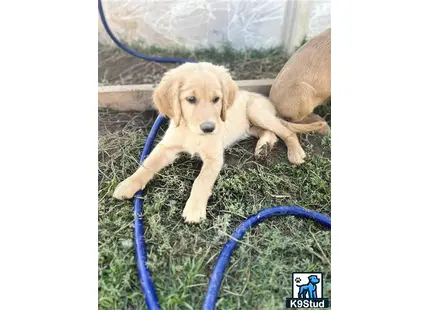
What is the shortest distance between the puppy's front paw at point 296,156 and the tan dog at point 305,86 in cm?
25

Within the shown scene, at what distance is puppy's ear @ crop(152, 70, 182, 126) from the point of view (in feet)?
7.47

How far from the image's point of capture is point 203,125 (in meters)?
2.17

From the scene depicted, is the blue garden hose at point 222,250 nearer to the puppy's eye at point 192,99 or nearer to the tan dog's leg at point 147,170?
the tan dog's leg at point 147,170

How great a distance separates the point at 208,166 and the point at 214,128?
0.26 metres

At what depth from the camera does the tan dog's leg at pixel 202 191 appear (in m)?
2.17

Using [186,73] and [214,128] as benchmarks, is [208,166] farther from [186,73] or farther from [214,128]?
[186,73]

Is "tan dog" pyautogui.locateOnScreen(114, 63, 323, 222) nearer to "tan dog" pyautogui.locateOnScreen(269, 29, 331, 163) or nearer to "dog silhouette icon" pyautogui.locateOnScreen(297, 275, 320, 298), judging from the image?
"tan dog" pyautogui.locateOnScreen(269, 29, 331, 163)

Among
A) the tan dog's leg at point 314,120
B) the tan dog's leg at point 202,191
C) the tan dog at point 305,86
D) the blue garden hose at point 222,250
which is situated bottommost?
the blue garden hose at point 222,250

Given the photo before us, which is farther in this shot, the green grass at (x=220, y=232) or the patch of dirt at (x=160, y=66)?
the patch of dirt at (x=160, y=66)

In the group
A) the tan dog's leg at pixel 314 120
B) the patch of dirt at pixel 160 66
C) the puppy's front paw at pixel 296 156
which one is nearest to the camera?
the puppy's front paw at pixel 296 156

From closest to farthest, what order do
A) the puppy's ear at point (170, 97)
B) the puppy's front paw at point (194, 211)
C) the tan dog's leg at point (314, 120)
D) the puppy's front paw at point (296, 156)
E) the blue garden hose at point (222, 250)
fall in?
the blue garden hose at point (222, 250)
the puppy's front paw at point (194, 211)
the puppy's ear at point (170, 97)
the puppy's front paw at point (296, 156)
the tan dog's leg at point (314, 120)

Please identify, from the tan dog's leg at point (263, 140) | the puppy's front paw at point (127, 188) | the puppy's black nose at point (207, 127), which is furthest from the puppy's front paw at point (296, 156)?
the puppy's front paw at point (127, 188)

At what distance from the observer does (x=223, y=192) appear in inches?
89.0
